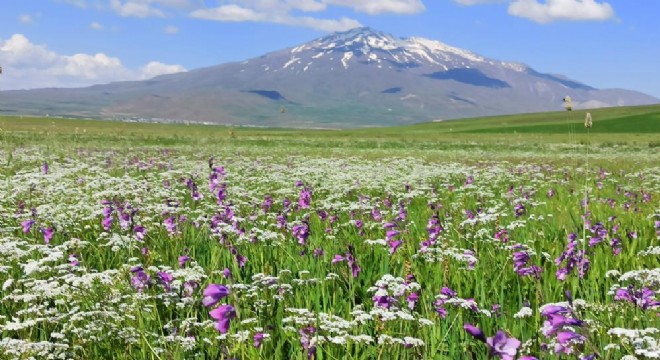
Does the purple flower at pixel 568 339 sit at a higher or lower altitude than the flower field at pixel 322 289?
higher

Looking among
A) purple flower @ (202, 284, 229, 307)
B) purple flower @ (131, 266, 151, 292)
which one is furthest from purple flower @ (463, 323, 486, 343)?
purple flower @ (131, 266, 151, 292)

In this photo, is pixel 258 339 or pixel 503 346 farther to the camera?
pixel 258 339

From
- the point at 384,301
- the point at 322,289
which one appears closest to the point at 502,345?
the point at 384,301

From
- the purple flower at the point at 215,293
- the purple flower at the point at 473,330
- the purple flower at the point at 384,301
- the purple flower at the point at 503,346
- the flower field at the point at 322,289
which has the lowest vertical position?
the flower field at the point at 322,289

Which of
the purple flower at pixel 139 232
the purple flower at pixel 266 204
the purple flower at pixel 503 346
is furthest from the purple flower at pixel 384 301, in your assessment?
the purple flower at pixel 266 204

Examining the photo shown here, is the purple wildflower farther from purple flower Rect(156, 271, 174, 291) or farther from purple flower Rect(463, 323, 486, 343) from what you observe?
purple flower Rect(463, 323, 486, 343)

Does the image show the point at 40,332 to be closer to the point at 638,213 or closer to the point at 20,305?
the point at 20,305

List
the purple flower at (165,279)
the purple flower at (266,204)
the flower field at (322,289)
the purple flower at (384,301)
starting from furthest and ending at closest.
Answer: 1. the purple flower at (266,204)
2. the purple flower at (165,279)
3. the purple flower at (384,301)
4. the flower field at (322,289)

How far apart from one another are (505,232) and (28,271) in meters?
5.11

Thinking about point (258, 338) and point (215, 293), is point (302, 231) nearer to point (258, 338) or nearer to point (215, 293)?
point (258, 338)

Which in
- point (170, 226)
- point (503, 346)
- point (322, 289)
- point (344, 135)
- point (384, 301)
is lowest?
point (344, 135)

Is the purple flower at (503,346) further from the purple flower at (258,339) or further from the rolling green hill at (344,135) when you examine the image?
the rolling green hill at (344,135)

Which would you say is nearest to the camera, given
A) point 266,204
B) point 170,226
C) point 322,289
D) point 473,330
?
point 473,330

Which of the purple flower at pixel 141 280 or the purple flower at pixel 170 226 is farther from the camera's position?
the purple flower at pixel 170 226
